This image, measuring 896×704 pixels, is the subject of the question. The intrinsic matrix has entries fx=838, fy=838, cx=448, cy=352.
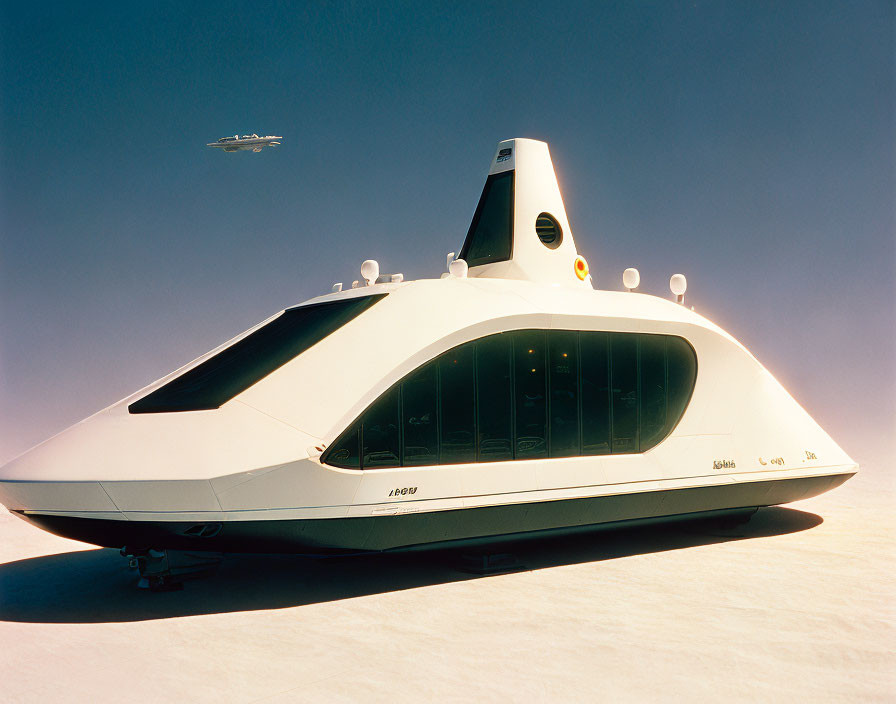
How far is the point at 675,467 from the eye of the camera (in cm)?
1297

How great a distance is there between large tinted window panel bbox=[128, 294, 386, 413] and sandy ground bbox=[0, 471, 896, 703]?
230cm

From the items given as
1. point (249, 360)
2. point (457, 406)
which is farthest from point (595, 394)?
point (249, 360)

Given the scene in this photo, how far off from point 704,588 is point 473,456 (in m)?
3.27

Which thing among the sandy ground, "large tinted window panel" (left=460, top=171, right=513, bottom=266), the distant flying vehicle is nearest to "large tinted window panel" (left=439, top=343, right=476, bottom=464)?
the sandy ground

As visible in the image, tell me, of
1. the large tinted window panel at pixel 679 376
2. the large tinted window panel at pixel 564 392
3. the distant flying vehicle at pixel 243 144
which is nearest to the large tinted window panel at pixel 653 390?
the large tinted window panel at pixel 679 376

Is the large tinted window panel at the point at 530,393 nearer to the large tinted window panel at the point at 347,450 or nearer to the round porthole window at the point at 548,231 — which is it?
the large tinted window panel at the point at 347,450

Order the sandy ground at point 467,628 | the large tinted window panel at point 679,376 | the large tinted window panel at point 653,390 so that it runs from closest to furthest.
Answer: the sandy ground at point 467,628 → the large tinted window panel at point 653,390 → the large tinted window panel at point 679,376

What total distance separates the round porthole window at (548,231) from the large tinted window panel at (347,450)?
6439 mm

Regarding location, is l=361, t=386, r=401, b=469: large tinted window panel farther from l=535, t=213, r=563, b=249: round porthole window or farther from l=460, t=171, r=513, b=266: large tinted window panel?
l=535, t=213, r=563, b=249: round porthole window

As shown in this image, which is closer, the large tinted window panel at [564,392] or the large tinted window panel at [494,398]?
the large tinted window panel at [494,398]

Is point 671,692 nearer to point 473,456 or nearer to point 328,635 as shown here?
point 328,635

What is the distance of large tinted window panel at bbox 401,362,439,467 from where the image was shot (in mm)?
10383

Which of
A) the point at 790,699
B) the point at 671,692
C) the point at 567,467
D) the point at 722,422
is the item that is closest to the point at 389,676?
the point at 671,692

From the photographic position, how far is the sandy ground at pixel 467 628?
675 cm
